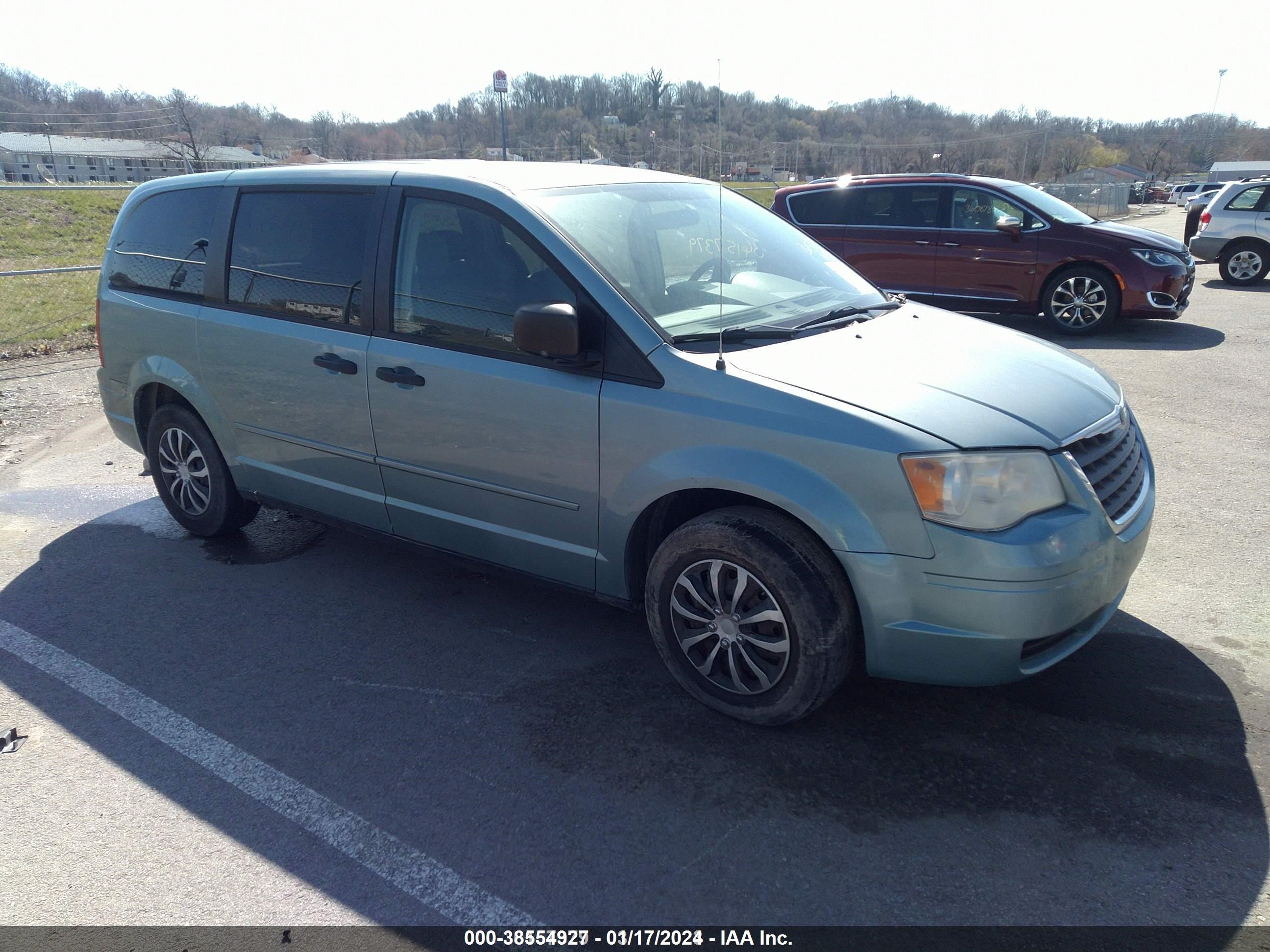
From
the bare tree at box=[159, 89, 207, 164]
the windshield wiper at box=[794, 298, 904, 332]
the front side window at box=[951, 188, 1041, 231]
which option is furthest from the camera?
the bare tree at box=[159, 89, 207, 164]

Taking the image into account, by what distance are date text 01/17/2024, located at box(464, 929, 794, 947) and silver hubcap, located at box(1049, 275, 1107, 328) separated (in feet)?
33.0

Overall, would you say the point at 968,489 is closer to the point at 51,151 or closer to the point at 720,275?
the point at 720,275

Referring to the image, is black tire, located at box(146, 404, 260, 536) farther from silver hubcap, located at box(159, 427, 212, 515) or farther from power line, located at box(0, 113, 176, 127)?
power line, located at box(0, 113, 176, 127)

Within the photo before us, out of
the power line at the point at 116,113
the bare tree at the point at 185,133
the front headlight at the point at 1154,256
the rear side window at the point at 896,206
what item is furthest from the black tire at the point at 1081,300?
the power line at the point at 116,113

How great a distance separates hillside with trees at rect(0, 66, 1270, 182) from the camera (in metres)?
6.58

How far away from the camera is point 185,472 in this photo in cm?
508

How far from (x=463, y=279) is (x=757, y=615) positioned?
1837 mm

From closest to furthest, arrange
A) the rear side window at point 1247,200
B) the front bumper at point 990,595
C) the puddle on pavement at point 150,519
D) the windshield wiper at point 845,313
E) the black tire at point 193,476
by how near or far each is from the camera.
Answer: the front bumper at point 990,595 → the windshield wiper at point 845,313 → the black tire at point 193,476 → the puddle on pavement at point 150,519 → the rear side window at point 1247,200

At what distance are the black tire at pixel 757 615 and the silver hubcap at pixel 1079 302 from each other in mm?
9019

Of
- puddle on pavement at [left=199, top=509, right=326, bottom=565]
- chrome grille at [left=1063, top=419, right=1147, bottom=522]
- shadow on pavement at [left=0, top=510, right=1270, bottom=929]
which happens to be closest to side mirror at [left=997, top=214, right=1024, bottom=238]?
shadow on pavement at [left=0, top=510, right=1270, bottom=929]

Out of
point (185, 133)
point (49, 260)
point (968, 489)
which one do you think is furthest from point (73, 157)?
point (968, 489)

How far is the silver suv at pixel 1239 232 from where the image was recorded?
14414 millimetres

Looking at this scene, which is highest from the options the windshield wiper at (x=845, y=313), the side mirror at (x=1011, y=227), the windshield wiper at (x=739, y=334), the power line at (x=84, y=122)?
the power line at (x=84, y=122)

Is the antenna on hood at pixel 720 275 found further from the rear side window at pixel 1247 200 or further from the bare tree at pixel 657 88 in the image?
the rear side window at pixel 1247 200
